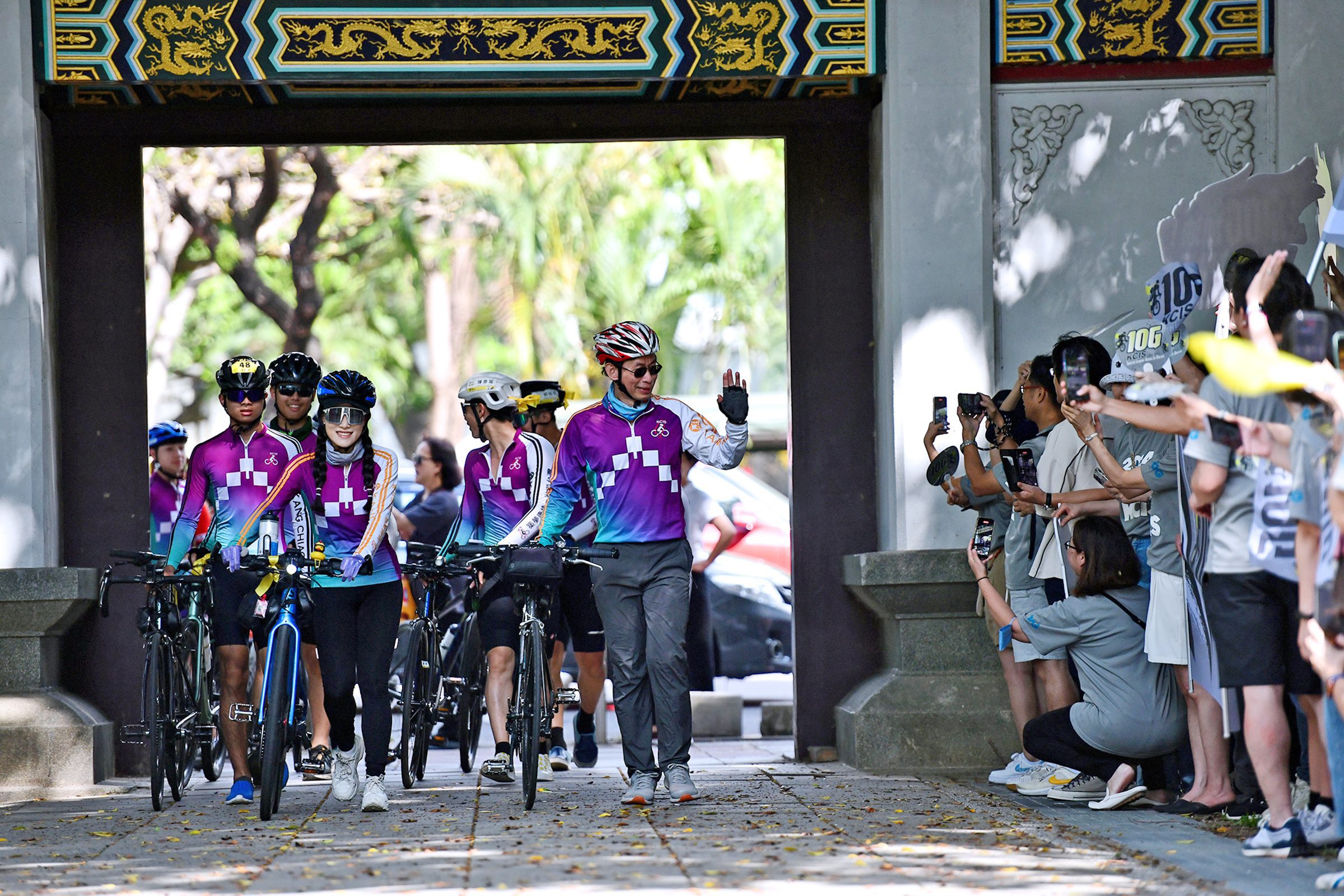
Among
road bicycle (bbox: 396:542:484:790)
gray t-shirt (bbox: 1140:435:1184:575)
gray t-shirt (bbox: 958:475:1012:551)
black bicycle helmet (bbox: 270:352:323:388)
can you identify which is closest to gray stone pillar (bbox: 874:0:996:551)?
gray t-shirt (bbox: 958:475:1012:551)

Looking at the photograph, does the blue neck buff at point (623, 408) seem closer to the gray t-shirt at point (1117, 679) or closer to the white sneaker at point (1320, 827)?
the gray t-shirt at point (1117, 679)

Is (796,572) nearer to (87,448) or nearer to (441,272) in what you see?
(87,448)

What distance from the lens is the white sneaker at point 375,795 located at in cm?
770

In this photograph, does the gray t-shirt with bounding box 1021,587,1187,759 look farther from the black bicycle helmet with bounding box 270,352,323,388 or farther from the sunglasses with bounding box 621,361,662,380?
the black bicycle helmet with bounding box 270,352,323,388

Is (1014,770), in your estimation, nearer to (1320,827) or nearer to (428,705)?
(1320,827)

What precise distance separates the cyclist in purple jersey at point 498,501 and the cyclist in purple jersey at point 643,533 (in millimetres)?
641

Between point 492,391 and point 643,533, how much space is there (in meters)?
1.85

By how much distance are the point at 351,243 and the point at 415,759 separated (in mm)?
20762

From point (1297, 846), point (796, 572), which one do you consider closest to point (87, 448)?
point (796, 572)

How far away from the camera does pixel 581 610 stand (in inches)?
384

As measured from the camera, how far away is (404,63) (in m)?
9.08

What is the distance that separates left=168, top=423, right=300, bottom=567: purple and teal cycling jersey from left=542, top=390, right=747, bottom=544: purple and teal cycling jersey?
1.36 meters

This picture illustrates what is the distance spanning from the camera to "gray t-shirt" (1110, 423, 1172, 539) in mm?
7332

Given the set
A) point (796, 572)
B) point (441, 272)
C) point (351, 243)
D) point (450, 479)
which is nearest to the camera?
point (796, 572)
